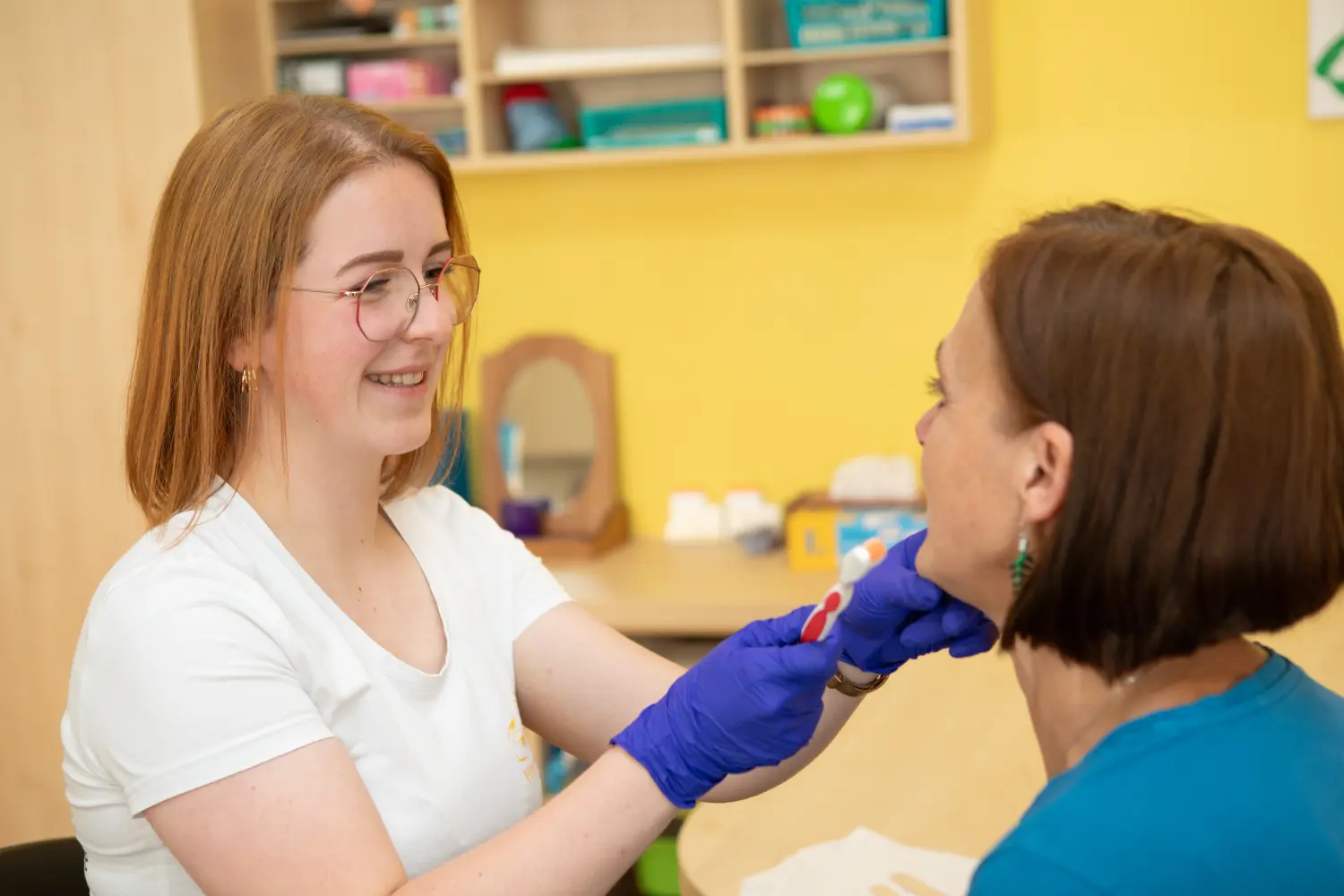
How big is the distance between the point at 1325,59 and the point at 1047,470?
1.93 m

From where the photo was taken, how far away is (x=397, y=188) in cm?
134

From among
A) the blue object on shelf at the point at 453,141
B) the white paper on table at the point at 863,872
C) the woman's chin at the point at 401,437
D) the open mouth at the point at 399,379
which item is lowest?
the white paper on table at the point at 863,872

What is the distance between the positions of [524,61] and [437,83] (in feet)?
0.74

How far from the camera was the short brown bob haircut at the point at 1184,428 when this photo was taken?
3.06ft

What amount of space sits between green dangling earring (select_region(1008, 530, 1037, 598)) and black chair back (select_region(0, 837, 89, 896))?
3.05 ft

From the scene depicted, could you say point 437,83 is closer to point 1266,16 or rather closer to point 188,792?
point 1266,16

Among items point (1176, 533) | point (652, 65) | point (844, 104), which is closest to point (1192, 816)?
point (1176, 533)

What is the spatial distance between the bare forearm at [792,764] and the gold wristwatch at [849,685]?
17 mm

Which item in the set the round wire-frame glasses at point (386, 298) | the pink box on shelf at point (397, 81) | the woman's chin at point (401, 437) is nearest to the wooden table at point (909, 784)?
the woman's chin at point (401, 437)

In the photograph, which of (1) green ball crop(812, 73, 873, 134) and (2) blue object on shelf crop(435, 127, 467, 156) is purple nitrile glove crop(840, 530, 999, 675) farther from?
(2) blue object on shelf crop(435, 127, 467, 156)

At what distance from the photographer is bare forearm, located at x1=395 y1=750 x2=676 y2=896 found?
1.16 m

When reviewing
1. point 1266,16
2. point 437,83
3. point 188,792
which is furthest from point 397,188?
point 1266,16

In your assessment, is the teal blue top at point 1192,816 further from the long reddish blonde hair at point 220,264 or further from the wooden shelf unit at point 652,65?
the wooden shelf unit at point 652,65

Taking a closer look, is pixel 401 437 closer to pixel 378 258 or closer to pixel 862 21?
pixel 378 258
